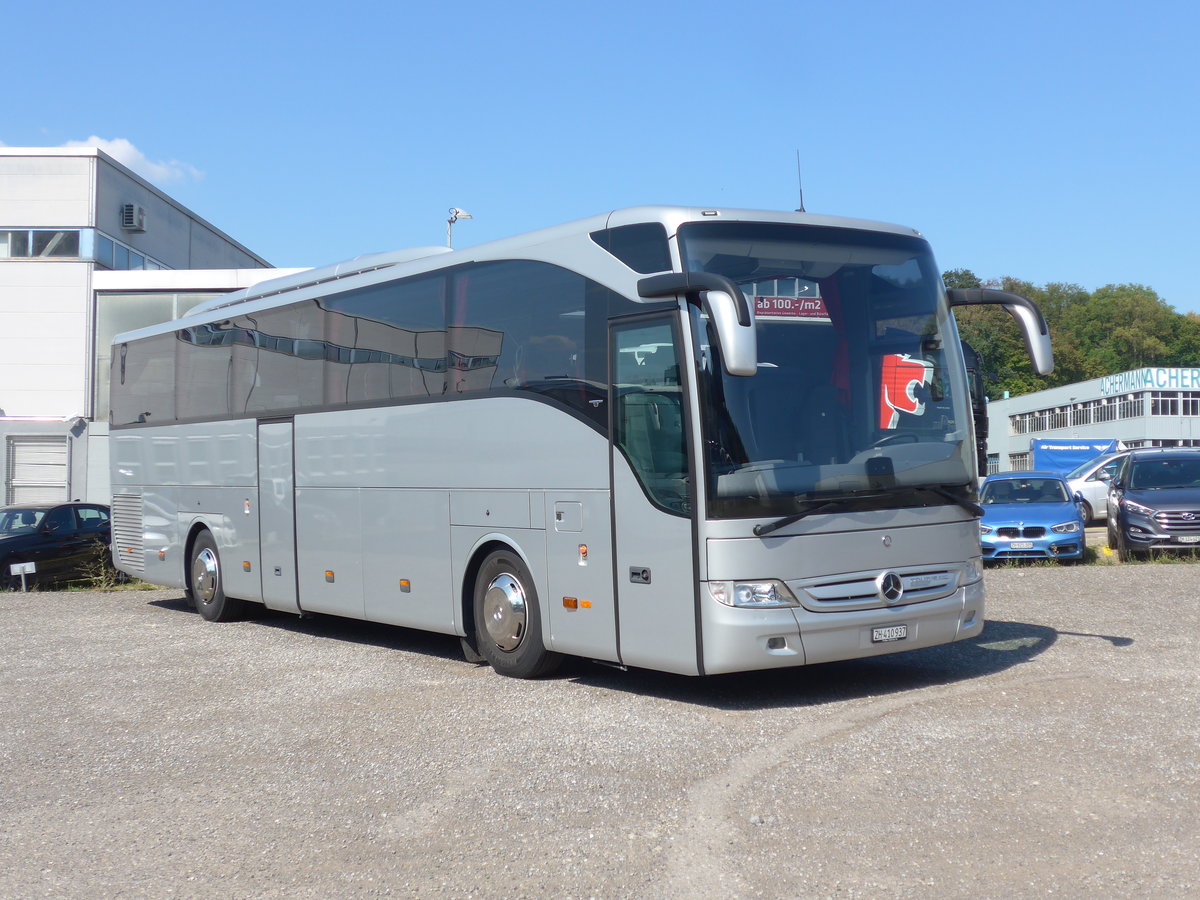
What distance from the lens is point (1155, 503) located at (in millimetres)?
18828

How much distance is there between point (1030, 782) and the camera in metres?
6.57

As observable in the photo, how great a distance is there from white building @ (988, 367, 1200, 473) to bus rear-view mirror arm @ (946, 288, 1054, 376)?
61020mm

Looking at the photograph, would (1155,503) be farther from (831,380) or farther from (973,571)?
(831,380)

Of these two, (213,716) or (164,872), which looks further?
(213,716)

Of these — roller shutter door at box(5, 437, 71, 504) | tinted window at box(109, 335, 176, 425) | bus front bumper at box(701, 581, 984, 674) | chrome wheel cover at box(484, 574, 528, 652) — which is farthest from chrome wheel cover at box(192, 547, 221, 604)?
roller shutter door at box(5, 437, 71, 504)

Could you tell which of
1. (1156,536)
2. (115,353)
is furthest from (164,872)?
(1156,536)

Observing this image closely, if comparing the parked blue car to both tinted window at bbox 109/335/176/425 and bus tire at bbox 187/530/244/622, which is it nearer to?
bus tire at bbox 187/530/244/622

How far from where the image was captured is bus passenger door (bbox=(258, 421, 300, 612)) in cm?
1388

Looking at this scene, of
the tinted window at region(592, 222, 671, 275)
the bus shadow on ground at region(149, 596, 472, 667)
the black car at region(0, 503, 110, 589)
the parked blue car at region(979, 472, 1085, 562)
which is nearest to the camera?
the tinted window at region(592, 222, 671, 275)

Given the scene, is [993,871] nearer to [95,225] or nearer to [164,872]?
[164,872]

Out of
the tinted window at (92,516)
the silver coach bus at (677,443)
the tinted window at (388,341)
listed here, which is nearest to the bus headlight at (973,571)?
the silver coach bus at (677,443)

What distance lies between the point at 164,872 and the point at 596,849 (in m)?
1.87

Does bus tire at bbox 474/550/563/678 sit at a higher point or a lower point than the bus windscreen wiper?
lower

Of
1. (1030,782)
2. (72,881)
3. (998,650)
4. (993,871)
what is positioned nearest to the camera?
(993,871)
